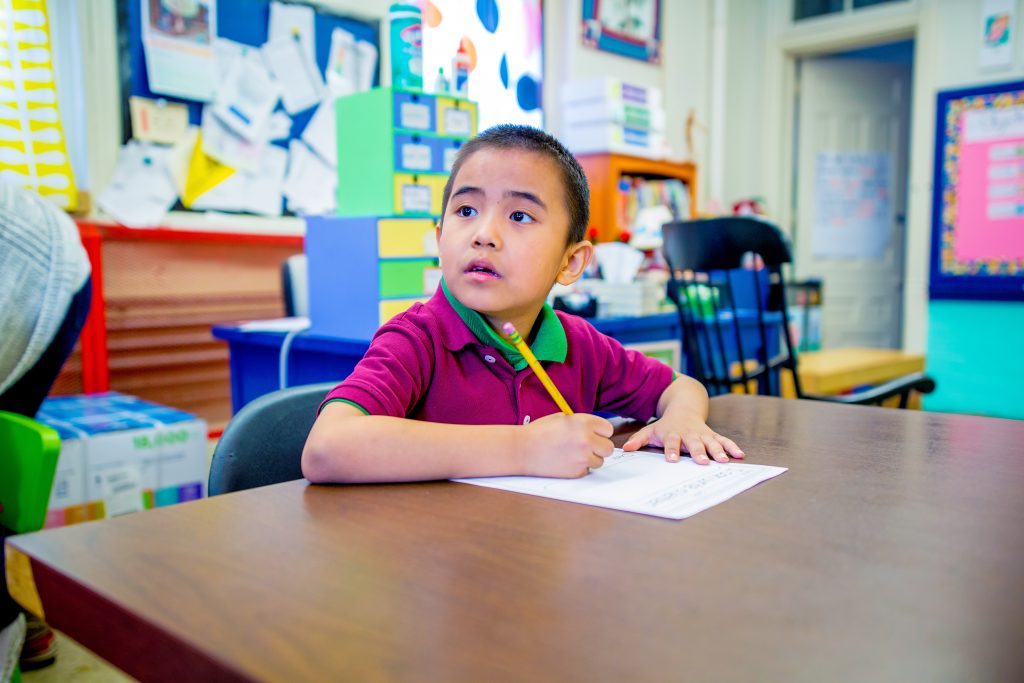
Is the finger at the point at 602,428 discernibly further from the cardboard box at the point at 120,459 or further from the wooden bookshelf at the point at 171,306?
the wooden bookshelf at the point at 171,306

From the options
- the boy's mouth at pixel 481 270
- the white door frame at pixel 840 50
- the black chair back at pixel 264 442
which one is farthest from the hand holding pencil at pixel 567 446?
the white door frame at pixel 840 50

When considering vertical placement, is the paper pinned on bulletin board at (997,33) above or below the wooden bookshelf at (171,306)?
above

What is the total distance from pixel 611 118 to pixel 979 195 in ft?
6.96

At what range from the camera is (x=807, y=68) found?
5.00m

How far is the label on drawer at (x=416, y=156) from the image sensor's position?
1.79 meters

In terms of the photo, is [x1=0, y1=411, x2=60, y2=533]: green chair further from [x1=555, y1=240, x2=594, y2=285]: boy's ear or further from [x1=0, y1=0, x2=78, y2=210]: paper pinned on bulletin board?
[x1=0, y1=0, x2=78, y2=210]: paper pinned on bulletin board

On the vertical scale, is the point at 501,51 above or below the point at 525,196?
above

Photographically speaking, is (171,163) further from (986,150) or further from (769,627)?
(986,150)

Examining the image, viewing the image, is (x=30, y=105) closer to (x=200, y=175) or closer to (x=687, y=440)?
(x=200, y=175)

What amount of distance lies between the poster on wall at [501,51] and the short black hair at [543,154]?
228cm

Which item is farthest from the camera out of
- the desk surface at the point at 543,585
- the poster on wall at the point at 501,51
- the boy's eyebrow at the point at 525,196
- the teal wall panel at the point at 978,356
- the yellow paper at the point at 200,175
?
the teal wall panel at the point at 978,356

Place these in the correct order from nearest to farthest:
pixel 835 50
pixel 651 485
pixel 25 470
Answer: pixel 651 485 < pixel 25 470 < pixel 835 50

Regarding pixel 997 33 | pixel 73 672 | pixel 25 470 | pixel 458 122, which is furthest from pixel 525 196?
pixel 997 33

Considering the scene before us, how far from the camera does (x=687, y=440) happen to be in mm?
809
